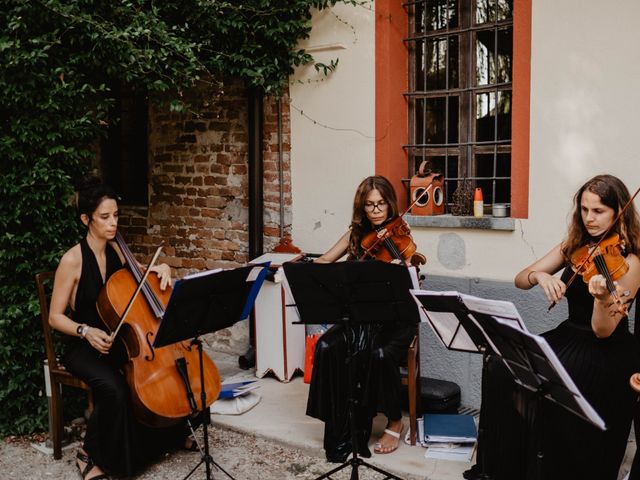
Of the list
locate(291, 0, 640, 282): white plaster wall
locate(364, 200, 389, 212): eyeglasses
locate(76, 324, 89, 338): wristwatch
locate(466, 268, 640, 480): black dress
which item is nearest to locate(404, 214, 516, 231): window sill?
locate(291, 0, 640, 282): white plaster wall

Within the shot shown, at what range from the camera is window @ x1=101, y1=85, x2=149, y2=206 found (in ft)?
23.5

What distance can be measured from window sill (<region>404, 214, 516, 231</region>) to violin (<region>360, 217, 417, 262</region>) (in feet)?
2.06

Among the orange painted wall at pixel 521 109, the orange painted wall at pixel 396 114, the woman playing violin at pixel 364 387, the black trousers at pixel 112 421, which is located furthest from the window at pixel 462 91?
the black trousers at pixel 112 421

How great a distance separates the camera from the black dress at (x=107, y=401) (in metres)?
3.95

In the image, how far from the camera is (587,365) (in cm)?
341

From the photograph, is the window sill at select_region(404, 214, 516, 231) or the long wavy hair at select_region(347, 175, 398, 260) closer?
the long wavy hair at select_region(347, 175, 398, 260)

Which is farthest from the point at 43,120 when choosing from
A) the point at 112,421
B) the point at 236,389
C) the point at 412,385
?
Result: the point at 412,385

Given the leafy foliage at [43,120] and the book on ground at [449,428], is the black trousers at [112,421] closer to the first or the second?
the leafy foliage at [43,120]

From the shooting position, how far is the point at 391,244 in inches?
174

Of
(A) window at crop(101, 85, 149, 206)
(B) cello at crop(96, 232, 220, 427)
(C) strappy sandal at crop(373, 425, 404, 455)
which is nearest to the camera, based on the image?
(B) cello at crop(96, 232, 220, 427)

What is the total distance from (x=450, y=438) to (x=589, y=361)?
1115 millimetres

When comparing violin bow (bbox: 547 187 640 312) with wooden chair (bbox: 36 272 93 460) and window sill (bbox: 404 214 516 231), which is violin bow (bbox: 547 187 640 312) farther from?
wooden chair (bbox: 36 272 93 460)

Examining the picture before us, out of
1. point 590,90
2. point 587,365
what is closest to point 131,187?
point 590,90

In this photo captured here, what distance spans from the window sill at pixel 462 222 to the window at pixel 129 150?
309 cm
